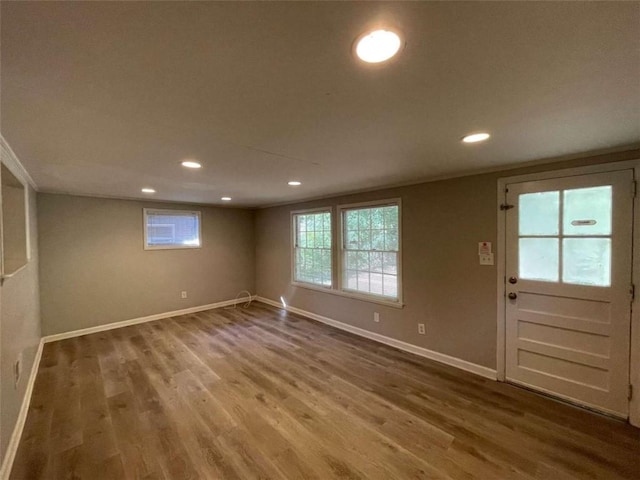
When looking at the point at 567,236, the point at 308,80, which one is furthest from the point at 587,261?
the point at 308,80

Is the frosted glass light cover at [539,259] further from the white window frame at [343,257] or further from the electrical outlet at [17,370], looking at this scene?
the electrical outlet at [17,370]

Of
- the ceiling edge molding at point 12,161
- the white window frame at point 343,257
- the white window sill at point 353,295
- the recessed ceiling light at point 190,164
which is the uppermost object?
the recessed ceiling light at point 190,164

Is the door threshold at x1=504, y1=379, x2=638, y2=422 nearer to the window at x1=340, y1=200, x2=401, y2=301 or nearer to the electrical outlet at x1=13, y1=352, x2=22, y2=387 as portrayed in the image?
the window at x1=340, y1=200, x2=401, y2=301

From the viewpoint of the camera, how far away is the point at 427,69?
3.56ft

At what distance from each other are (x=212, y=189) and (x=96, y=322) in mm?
2953

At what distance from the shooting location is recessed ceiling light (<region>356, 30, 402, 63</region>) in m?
0.91

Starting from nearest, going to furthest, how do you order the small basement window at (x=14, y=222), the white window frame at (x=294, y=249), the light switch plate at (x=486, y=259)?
the small basement window at (x=14, y=222) → the light switch plate at (x=486, y=259) → the white window frame at (x=294, y=249)

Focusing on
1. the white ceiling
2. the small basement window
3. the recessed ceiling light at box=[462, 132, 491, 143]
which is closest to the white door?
the white ceiling

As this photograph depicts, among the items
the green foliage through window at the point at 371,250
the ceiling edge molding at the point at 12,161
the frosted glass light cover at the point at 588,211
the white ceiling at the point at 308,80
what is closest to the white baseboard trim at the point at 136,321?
the ceiling edge molding at the point at 12,161

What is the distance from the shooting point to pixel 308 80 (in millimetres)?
1160

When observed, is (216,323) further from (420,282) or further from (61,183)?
(420,282)

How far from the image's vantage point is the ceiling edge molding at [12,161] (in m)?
1.90

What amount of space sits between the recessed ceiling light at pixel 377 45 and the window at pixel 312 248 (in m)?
3.54

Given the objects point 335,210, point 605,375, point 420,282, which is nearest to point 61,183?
point 335,210
